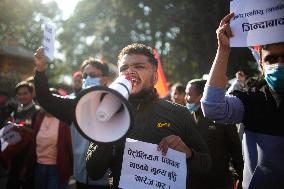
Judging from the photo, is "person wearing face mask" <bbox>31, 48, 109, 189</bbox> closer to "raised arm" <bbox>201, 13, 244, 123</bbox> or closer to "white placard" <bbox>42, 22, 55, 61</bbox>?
"white placard" <bbox>42, 22, 55, 61</bbox>

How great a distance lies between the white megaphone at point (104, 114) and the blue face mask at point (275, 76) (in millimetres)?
751

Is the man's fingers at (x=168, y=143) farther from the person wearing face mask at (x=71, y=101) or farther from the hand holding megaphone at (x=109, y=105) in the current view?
the person wearing face mask at (x=71, y=101)

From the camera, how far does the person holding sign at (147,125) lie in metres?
2.52

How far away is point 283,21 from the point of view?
2018mm

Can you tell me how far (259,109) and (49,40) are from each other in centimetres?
176

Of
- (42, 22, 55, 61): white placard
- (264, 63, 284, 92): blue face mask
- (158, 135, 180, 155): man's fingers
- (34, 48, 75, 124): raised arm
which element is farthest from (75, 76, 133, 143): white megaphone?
(42, 22, 55, 61): white placard

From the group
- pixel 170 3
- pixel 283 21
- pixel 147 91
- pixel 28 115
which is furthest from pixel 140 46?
pixel 170 3

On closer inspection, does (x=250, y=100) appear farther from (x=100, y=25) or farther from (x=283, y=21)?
(x=100, y=25)

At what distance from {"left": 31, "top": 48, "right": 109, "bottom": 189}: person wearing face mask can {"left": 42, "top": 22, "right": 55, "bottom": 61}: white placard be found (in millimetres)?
47

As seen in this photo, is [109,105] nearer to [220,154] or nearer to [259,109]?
[259,109]

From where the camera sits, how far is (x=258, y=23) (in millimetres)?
2057

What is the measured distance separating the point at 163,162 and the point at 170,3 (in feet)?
70.7

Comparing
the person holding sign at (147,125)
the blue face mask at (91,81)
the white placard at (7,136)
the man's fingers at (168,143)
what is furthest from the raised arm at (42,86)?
the white placard at (7,136)

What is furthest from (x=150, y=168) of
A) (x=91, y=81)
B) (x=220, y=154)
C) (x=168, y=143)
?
(x=91, y=81)
